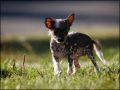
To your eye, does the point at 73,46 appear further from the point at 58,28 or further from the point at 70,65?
the point at 58,28

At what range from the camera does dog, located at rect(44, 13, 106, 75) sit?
31.6ft

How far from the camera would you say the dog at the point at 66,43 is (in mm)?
9633

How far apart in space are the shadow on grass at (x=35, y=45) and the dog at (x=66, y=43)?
6248mm

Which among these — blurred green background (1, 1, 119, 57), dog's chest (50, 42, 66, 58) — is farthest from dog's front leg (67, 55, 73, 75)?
blurred green background (1, 1, 119, 57)

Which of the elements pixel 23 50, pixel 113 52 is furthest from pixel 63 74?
pixel 23 50

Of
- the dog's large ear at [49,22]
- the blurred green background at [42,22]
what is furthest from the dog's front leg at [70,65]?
the blurred green background at [42,22]

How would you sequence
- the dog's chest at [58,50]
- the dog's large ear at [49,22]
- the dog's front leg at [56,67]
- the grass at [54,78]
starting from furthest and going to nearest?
1. the dog's chest at [58,50]
2. the dog's front leg at [56,67]
3. the dog's large ear at [49,22]
4. the grass at [54,78]

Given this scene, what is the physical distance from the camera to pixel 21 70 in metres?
10.2

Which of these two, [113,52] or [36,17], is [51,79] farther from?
[36,17]

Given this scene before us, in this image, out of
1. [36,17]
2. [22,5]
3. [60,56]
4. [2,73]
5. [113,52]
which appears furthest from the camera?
[22,5]

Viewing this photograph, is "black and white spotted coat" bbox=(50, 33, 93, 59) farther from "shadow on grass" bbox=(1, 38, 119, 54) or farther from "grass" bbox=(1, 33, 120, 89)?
"shadow on grass" bbox=(1, 38, 119, 54)

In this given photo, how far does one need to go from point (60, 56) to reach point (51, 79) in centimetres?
79

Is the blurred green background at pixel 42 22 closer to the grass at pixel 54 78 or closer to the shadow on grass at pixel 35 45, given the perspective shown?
the shadow on grass at pixel 35 45

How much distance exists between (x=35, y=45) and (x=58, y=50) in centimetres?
890
